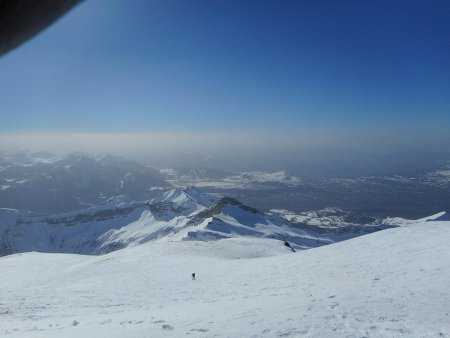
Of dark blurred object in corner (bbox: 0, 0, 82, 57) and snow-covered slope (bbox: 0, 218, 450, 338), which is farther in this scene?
snow-covered slope (bbox: 0, 218, 450, 338)

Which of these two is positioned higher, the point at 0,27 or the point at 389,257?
the point at 0,27

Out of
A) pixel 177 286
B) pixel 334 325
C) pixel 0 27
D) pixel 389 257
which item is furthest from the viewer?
pixel 177 286

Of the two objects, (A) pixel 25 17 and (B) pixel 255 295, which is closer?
(A) pixel 25 17

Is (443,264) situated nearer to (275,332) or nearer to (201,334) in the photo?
(275,332)

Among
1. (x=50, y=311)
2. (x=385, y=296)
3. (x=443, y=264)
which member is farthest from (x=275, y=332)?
(x=50, y=311)

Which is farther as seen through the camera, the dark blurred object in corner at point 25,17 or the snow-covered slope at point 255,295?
the snow-covered slope at point 255,295

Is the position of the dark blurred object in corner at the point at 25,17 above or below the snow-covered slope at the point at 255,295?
above

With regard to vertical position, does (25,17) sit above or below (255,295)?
above

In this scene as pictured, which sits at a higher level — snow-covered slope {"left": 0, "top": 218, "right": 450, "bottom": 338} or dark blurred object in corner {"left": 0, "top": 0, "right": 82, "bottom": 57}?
dark blurred object in corner {"left": 0, "top": 0, "right": 82, "bottom": 57}
